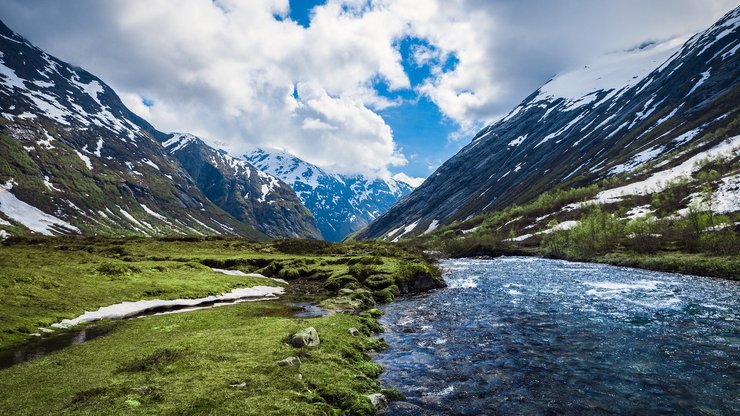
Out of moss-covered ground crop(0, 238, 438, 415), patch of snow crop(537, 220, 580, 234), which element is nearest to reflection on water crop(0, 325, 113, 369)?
moss-covered ground crop(0, 238, 438, 415)

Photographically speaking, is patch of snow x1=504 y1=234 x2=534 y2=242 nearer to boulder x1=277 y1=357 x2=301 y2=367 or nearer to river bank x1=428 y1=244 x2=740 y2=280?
river bank x1=428 y1=244 x2=740 y2=280

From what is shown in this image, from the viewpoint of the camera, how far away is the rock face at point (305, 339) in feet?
77.0

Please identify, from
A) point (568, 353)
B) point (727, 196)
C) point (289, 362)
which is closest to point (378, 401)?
point (289, 362)

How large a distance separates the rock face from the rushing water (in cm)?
459

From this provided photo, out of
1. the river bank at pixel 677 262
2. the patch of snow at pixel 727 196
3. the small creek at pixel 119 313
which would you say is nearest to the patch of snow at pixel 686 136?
the patch of snow at pixel 727 196

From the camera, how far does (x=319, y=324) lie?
2958 cm

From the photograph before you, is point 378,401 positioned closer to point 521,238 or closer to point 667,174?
point 521,238

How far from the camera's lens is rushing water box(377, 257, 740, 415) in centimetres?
1828

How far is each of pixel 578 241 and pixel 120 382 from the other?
121 metres

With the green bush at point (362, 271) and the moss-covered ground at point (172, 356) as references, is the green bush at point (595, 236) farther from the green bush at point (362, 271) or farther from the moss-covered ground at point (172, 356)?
the moss-covered ground at point (172, 356)

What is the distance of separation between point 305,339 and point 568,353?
1735 cm

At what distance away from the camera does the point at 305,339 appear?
23688 millimetres

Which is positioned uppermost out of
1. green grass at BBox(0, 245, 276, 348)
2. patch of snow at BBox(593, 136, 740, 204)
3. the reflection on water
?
patch of snow at BBox(593, 136, 740, 204)

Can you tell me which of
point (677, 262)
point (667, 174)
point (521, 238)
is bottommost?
point (677, 262)
